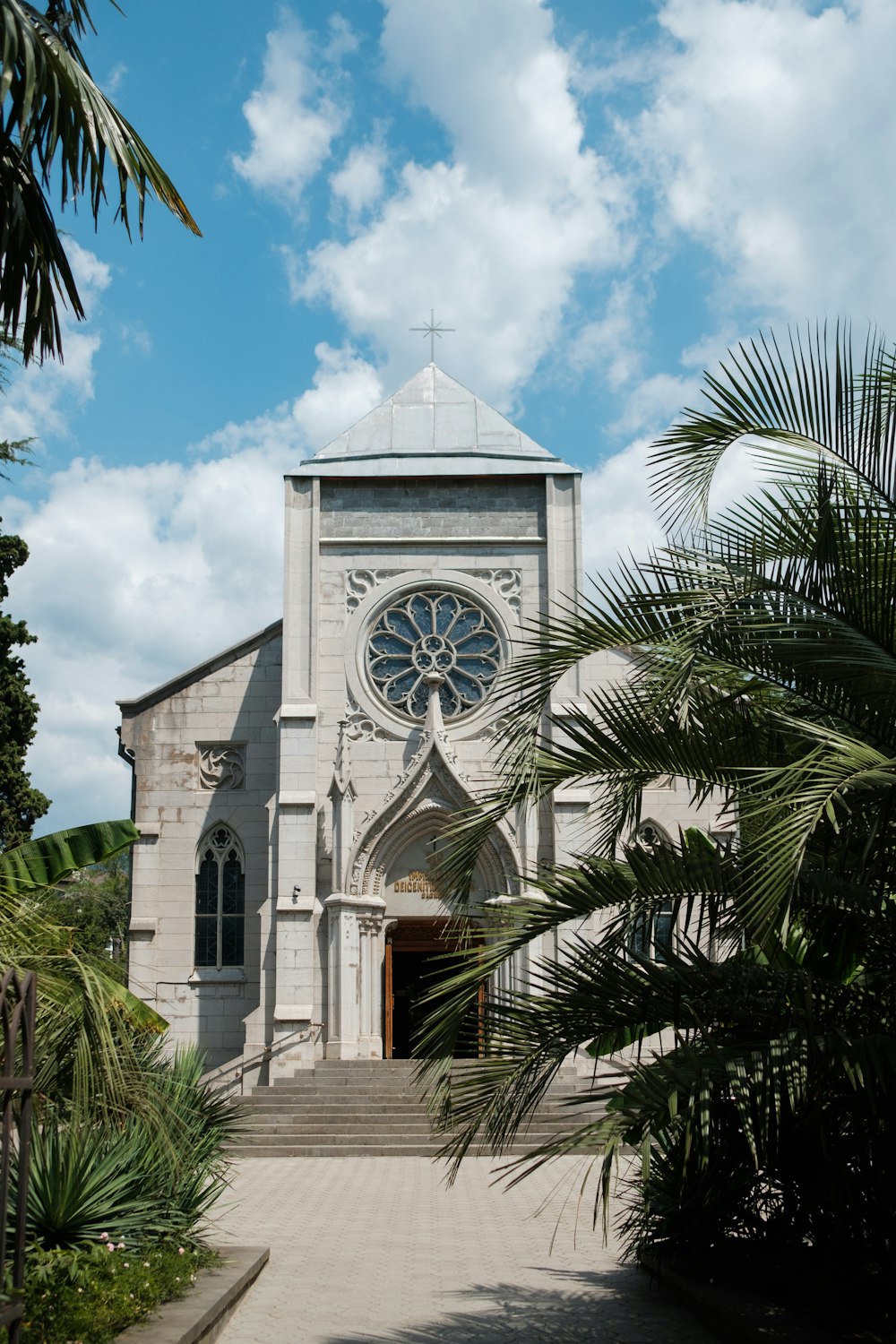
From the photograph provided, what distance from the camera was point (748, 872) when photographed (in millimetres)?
7332

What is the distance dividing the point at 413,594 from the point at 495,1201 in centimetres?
1426

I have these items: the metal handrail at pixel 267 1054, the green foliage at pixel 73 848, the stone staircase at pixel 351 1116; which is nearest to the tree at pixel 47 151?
the green foliage at pixel 73 848

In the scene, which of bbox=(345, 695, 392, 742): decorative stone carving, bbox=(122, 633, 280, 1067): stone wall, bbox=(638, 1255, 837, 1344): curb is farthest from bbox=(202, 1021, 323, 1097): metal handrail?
bbox=(638, 1255, 837, 1344): curb

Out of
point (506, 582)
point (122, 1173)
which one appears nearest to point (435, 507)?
point (506, 582)

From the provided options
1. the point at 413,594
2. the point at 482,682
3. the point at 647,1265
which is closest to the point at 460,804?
the point at 482,682

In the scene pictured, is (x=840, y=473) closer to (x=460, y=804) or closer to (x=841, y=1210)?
(x=841, y=1210)

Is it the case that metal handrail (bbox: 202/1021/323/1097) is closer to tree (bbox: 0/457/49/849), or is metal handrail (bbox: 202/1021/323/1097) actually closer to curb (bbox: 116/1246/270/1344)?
tree (bbox: 0/457/49/849)

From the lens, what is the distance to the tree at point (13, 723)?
27031 millimetres

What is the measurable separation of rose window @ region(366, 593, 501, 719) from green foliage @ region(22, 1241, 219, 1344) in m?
18.7

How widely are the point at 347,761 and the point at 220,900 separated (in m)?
3.79

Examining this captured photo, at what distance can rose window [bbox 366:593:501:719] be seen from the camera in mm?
26828

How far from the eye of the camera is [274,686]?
27.6 metres

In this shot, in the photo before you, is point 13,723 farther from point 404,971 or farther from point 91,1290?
point 91,1290

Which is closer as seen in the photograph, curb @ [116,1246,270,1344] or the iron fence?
the iron fence
